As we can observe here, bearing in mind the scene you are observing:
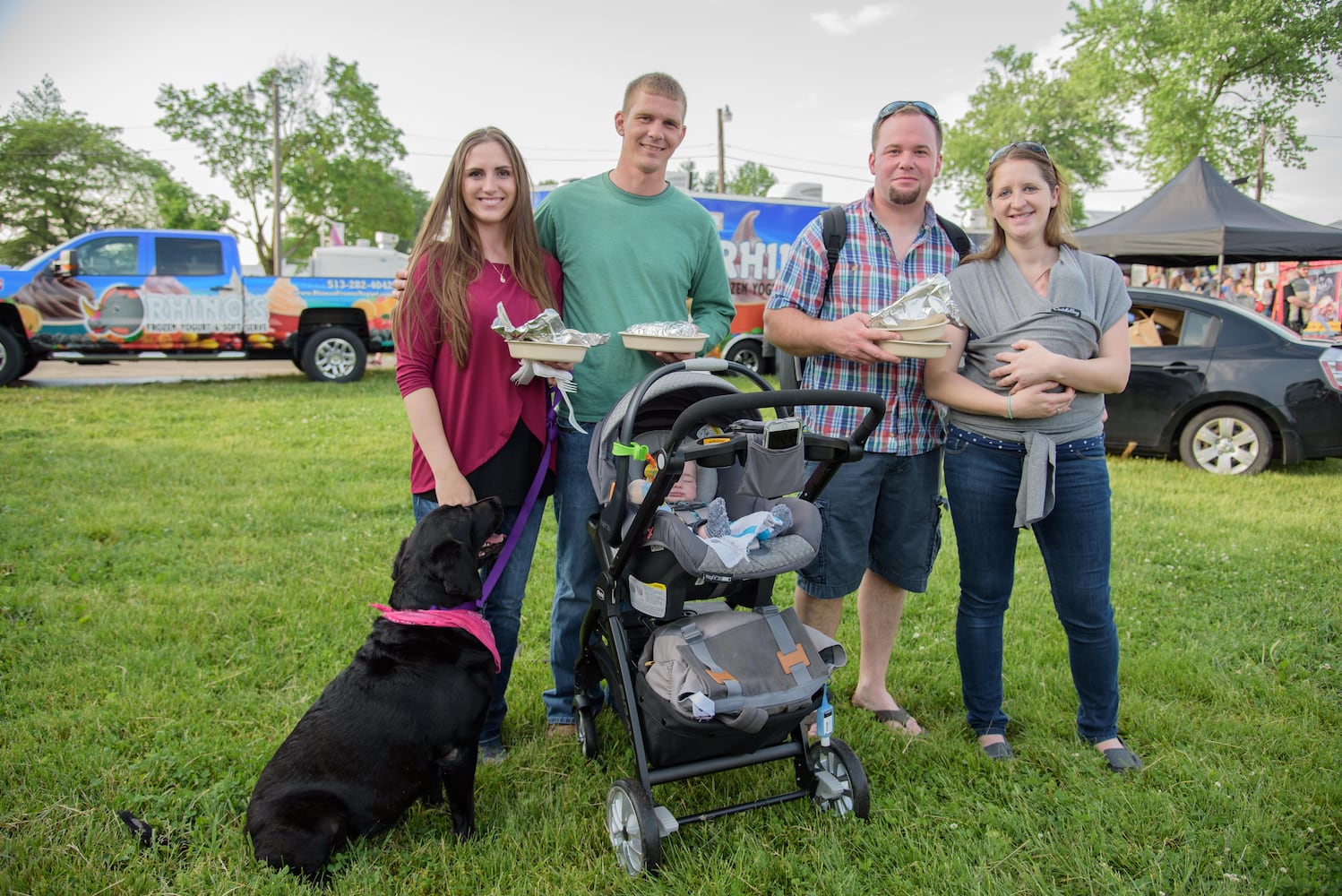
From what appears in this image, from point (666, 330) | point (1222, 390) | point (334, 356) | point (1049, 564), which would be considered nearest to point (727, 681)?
point (666, 330)

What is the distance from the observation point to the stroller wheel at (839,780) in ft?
8.41

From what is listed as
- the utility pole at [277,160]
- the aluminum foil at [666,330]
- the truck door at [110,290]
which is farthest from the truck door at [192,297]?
the utility pole at [277,160]

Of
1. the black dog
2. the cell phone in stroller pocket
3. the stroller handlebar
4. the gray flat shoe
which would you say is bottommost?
the gray flat shoe

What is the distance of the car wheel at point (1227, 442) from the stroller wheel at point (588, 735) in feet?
21.9

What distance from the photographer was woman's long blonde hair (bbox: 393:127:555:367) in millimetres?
2574

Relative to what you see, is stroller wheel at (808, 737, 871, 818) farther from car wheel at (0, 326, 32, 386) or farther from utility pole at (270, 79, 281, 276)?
utility pole at (270, 79, 281, 276)

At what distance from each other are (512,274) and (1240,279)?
22700mm

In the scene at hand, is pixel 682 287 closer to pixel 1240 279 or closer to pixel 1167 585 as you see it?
pixel 1167 585

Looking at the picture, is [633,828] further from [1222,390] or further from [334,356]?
[334,356]

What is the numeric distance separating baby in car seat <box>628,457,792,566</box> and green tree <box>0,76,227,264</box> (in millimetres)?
33444

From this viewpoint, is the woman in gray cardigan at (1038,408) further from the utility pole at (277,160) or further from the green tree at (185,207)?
the green tree at (185,207)

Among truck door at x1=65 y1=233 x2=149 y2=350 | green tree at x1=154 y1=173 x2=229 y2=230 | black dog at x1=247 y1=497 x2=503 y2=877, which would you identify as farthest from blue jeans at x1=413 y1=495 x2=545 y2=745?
green tree at x1=154 y1=173 x2=229 y2=230

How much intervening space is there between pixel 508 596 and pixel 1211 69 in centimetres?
2775

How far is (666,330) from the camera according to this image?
2.62 m
